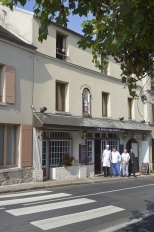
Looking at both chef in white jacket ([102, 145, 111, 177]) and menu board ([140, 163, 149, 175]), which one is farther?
menu board ([140, 163, 149, 175])

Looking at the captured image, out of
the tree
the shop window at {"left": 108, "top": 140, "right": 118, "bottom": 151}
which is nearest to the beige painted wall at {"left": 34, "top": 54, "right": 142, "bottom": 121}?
the shop window at {"left": 108, "top": 140, "right": 118, "bottom": 151}

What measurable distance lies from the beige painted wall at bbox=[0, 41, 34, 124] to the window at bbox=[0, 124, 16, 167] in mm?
459

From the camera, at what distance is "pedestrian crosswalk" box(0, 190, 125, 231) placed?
21.5 ft

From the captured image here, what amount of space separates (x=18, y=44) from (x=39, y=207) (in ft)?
26.5

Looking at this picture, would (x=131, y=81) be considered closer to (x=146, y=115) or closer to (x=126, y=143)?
(x=126, y=143)

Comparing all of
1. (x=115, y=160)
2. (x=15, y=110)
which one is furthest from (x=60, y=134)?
(x=115, y=160)

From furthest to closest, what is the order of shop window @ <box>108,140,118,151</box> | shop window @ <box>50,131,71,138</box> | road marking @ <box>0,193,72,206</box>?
shop window @ <box>108,140,118,151</box>
shop window @ <box>50,131,71,138</box>
road marking @ <box>0,193,72,206</box>

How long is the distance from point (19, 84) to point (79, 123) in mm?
4138

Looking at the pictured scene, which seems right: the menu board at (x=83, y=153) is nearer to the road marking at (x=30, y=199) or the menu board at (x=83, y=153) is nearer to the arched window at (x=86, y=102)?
the arched window at (x=86, y=102)

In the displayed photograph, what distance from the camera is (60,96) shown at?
15.7 m

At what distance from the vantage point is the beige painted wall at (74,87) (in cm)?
1423

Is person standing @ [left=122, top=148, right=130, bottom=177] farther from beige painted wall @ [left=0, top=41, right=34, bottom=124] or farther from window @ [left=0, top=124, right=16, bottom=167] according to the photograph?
window @ [left=0, top=124, right=16, bottom=167]

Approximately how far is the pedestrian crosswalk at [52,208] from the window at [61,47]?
841 centimetres

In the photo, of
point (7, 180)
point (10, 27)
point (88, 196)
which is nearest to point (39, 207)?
point (88, 196)
